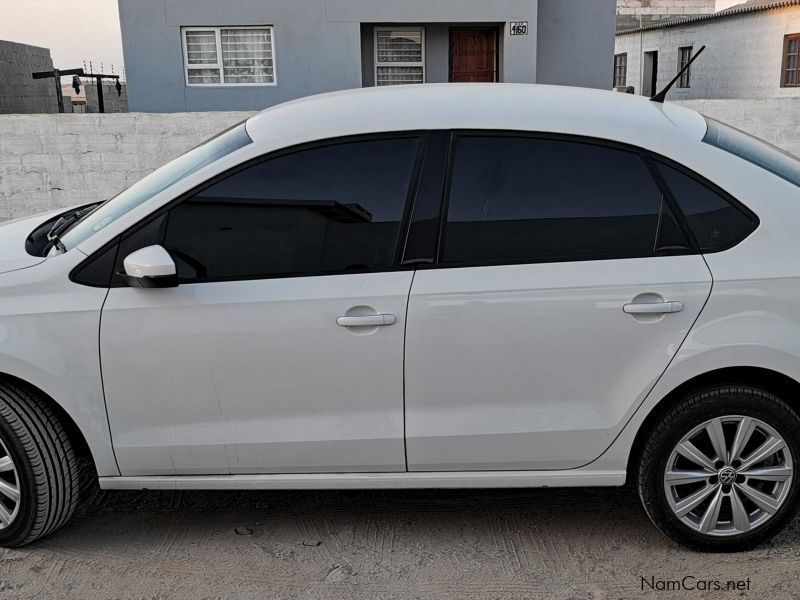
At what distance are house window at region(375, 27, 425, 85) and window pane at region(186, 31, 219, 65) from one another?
3272 millimetres

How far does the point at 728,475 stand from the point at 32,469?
2.76 metres

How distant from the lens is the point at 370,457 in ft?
10.8

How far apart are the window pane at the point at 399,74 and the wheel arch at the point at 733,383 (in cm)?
1481

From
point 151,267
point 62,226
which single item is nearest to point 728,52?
point 62,226

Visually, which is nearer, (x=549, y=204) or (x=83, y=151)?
(x=549, y=204)

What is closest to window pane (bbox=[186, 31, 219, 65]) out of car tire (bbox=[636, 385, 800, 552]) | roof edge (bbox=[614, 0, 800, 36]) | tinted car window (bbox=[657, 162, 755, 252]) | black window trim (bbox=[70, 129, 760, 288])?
roof edge (bbox=[614, 0, 800, 36])

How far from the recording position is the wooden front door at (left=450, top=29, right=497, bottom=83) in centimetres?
1700

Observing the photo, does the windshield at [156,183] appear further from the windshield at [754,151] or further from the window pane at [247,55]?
the window pane at [247,55]

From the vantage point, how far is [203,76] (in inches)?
643

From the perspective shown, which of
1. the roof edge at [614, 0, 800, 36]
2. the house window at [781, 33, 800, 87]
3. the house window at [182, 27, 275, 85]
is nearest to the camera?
the house window at [182, 27, 275, 85]

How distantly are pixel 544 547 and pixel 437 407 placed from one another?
829 millimetres

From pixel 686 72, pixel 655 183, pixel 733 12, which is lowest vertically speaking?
pixel 655 183

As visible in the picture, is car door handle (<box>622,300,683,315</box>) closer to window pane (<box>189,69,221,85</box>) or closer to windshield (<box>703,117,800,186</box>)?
windshield (<box>703,117,800,186</box>)

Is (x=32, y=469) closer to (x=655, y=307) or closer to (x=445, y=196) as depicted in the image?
(x=445, y=196)
